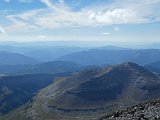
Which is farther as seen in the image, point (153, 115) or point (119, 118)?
point (119, 118)

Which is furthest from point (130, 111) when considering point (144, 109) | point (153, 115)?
point (153, 115)

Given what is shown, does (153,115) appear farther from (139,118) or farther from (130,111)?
(130,111)

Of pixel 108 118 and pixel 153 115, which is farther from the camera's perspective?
pixel 108 118

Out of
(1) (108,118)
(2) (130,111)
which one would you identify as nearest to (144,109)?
(2) (130,111)

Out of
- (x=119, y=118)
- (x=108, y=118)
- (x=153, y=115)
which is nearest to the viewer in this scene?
(x=153, y=115)

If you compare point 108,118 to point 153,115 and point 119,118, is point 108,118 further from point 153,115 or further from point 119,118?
point 153,115

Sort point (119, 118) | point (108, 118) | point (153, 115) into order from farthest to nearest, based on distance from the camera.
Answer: point (108, 118), point (119, 118), point (153, 115)

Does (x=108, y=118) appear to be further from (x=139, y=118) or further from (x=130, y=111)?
(x=139, y=118)

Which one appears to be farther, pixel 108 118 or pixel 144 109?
pixel 108 118
